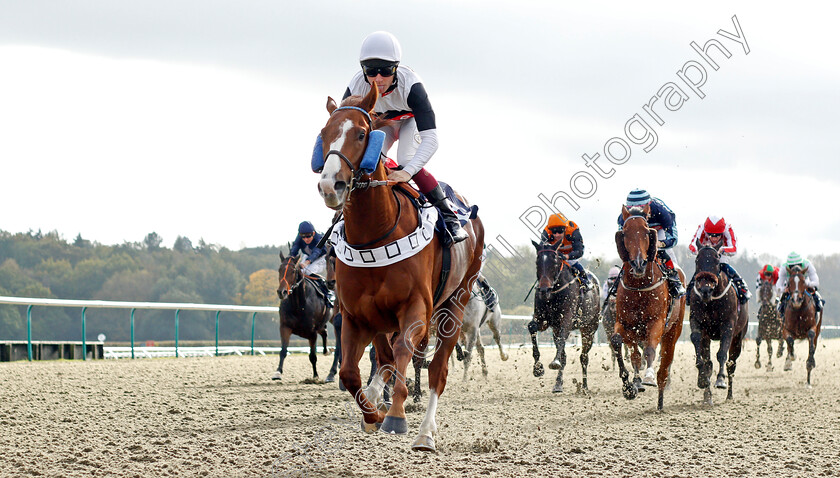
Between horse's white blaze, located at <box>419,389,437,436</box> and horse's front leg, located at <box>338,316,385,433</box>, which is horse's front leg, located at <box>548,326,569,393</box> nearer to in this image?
horse's white blaze, located at <box>419,389,437,436</box>

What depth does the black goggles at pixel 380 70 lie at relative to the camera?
5.82 meters

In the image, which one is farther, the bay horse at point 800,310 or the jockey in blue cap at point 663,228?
the bay horse at point 800,310

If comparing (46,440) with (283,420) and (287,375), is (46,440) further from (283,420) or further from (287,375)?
(287,375)

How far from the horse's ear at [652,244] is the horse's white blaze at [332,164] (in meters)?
5.78

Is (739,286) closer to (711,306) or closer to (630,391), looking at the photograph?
(711,306)

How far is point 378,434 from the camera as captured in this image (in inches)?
306

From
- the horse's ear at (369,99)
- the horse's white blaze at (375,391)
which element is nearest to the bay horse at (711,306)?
the horse's white blaze at (375,391)

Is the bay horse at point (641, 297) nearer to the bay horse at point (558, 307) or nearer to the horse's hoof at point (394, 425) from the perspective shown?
the bay horse at point (558, 307)

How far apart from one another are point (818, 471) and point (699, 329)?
5118 millimetres

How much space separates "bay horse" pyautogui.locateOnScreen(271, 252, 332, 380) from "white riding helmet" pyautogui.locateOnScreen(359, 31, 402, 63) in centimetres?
816

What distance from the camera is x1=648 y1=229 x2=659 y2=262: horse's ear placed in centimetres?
988

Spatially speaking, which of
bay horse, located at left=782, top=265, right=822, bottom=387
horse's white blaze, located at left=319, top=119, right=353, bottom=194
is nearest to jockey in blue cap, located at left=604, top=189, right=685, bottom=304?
horse's white blaze, located at left=319, top=119, right=353, bottom=194

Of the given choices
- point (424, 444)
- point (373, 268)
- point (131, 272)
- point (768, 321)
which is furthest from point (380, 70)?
point (131, 272)

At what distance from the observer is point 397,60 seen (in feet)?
19.0
